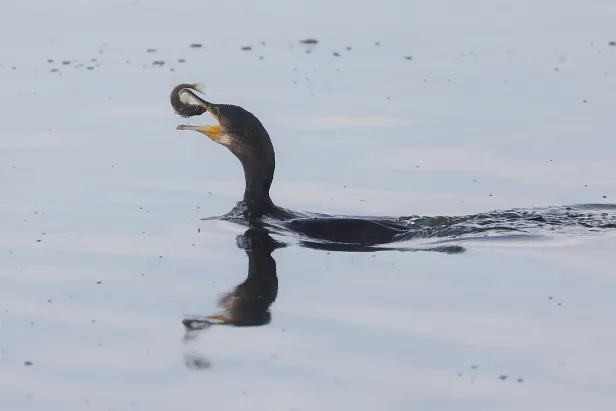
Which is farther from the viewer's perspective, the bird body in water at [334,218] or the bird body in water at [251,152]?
the bird body in water at [251,152]

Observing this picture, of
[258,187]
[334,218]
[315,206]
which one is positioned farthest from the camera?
[315,206]

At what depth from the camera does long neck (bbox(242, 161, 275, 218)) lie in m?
12.1

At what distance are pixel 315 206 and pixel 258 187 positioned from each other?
85 cm

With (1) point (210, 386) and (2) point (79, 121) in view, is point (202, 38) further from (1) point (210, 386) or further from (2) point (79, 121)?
(1) point (210, 386)

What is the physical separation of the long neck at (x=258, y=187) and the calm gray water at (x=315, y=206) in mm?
494

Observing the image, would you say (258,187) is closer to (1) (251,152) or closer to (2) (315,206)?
(1) (251,152)

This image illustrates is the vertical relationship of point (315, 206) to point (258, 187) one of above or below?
below

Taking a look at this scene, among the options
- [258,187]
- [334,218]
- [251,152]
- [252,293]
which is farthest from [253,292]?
[251,152]

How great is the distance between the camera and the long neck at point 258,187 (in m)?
12.1

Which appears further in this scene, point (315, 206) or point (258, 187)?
point (315, 206)

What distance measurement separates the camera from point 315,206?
41.9 ft

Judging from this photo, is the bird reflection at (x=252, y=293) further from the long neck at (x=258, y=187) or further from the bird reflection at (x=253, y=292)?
the long neck at (x=258, y=187)

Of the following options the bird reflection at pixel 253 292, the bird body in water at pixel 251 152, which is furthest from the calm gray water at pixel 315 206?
the bird body in water at pixel 251 152

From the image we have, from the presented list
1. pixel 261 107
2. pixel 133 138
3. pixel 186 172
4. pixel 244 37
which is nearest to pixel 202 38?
pixel 244 37
